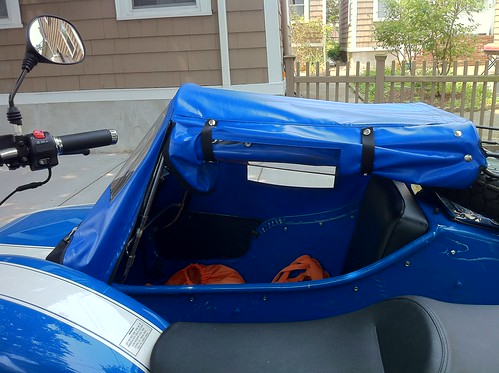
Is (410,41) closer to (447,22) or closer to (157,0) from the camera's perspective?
(447,22)

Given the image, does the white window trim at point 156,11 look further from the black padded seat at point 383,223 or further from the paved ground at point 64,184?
the black padded seat at point 383,223

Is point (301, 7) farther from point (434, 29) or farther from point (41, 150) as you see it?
point (41, 150)

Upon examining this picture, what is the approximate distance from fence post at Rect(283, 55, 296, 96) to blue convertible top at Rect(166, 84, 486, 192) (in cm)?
567

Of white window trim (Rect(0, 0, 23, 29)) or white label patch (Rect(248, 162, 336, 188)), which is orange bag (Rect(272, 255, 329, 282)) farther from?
white window trim (Rect(0, 0, 23, 29))

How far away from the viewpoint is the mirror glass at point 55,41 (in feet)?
5.53

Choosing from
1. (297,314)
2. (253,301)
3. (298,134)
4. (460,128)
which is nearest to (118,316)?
(253,301)

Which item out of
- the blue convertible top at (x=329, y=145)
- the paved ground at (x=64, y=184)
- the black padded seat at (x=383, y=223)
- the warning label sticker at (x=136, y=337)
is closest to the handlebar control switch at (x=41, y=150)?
the blue convertible top at (x=329, y=145)

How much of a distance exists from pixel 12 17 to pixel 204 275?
20.1 feet

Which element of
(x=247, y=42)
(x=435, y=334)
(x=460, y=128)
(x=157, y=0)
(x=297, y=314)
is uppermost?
(x=157, y=0)

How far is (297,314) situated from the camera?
172 cm

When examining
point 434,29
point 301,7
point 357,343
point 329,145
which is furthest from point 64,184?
point 301,7

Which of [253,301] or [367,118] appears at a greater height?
[367,118]

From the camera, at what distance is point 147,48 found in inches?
264

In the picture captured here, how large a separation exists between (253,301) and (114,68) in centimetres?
582
